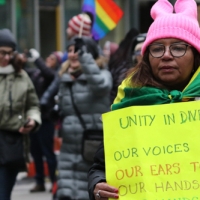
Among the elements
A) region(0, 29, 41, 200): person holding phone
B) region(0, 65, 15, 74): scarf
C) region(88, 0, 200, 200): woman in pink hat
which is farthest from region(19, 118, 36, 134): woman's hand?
region(88, 0, 200, 200): woman in pink hat

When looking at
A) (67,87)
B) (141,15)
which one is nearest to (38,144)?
(67,87)

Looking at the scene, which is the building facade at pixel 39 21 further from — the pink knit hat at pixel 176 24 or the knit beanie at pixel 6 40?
the pink knit hat at pixel 176 24

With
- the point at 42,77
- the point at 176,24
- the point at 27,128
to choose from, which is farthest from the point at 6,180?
the point at 42,77

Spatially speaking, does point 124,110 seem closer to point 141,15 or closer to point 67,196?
point 67,196

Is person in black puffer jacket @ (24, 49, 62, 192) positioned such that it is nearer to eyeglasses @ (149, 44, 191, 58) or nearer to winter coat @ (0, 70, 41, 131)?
winter coat @ (0, 70, 41, 131)

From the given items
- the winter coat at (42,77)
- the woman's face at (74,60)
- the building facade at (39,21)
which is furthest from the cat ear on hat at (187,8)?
the building facade at (39,21)

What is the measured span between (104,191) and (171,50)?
0.64 meters

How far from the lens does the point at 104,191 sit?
309cm

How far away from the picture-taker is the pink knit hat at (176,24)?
325 centimetres

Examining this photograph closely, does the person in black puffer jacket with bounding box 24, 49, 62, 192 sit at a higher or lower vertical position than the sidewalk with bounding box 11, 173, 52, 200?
higher

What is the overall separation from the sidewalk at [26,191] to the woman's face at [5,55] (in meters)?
3.46

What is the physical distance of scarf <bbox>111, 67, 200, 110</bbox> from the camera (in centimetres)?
312

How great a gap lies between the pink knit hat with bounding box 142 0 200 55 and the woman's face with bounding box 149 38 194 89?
29 mm

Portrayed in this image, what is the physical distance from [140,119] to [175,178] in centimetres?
28
